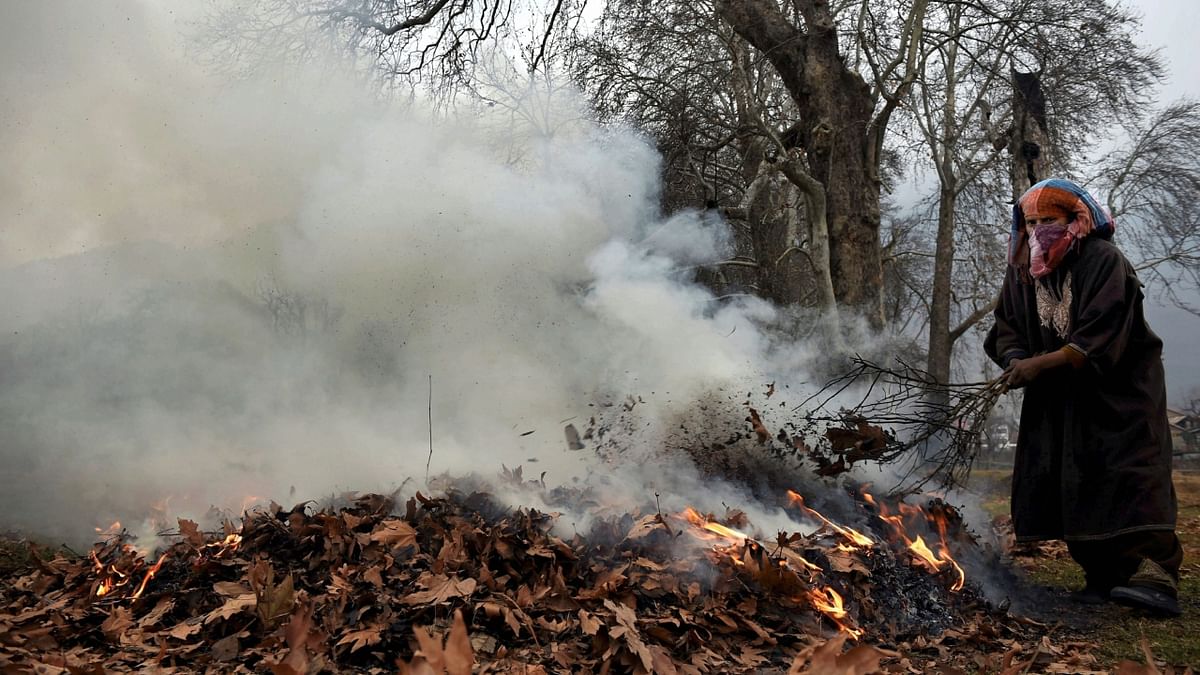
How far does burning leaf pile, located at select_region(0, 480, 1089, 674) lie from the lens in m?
2.87

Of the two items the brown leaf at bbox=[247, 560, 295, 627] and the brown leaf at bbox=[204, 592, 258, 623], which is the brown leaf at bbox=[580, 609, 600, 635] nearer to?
the brown leaf at bbox=[247, 560, 295, 627]

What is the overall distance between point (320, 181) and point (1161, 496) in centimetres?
641

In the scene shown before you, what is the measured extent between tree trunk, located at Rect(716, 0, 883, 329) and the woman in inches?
177

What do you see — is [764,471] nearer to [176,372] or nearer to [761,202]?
[176,372]

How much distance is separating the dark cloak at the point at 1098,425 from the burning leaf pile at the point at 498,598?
667 mm

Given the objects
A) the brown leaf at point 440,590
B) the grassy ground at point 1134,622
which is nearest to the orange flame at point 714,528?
the brown leaf at point 440,590

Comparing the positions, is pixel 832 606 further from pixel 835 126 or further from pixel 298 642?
pixel 835 126

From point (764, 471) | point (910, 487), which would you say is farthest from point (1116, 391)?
point (764, 471)

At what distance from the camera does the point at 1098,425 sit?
3.98 metres

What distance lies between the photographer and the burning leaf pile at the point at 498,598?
2873mm

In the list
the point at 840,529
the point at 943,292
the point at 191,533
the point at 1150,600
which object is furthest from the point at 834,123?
the point at 943,292

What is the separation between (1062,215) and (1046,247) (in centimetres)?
18

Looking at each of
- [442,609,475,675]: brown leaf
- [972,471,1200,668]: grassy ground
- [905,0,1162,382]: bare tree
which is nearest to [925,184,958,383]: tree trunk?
[905,0,1162,382]: bare tree

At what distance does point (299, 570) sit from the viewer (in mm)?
3551
